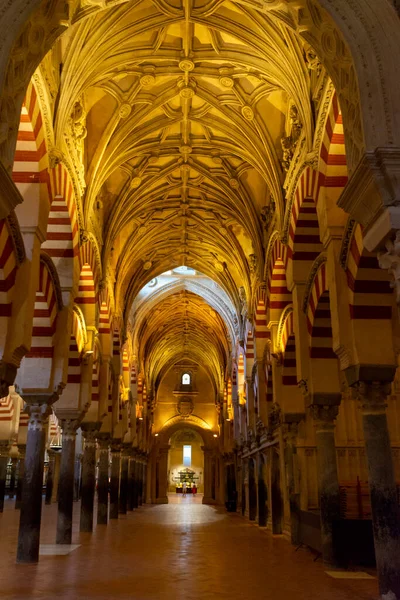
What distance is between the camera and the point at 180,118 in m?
12.1

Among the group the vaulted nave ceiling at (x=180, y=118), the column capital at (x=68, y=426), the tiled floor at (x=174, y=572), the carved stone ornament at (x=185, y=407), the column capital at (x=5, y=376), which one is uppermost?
the vaulted nave ceiling at (x=180, y=118)

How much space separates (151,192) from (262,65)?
612cm

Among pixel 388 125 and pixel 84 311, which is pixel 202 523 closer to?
pixel 84 311

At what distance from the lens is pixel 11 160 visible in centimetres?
518

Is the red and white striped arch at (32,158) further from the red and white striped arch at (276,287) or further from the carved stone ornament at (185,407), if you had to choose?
the carved stone ornament at (185,407)

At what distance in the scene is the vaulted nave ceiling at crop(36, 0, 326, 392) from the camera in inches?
330

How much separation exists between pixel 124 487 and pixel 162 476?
12.8 m

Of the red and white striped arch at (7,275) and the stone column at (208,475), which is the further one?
the stone column at (208,475)

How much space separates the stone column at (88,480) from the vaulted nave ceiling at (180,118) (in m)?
4.01

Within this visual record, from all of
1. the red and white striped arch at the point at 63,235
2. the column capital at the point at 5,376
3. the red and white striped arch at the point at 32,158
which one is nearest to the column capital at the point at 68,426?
the red and white striped arch at the point at 63,235

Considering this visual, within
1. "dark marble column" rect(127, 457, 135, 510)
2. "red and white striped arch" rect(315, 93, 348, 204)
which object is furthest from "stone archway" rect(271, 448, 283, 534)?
"dark marble column" rect(127, 457, 135, 510)

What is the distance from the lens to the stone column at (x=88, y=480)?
1225 cm

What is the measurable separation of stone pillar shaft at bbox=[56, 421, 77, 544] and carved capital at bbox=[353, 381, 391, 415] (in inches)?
237

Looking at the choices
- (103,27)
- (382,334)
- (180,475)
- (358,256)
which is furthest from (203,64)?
Result: (180,475)
